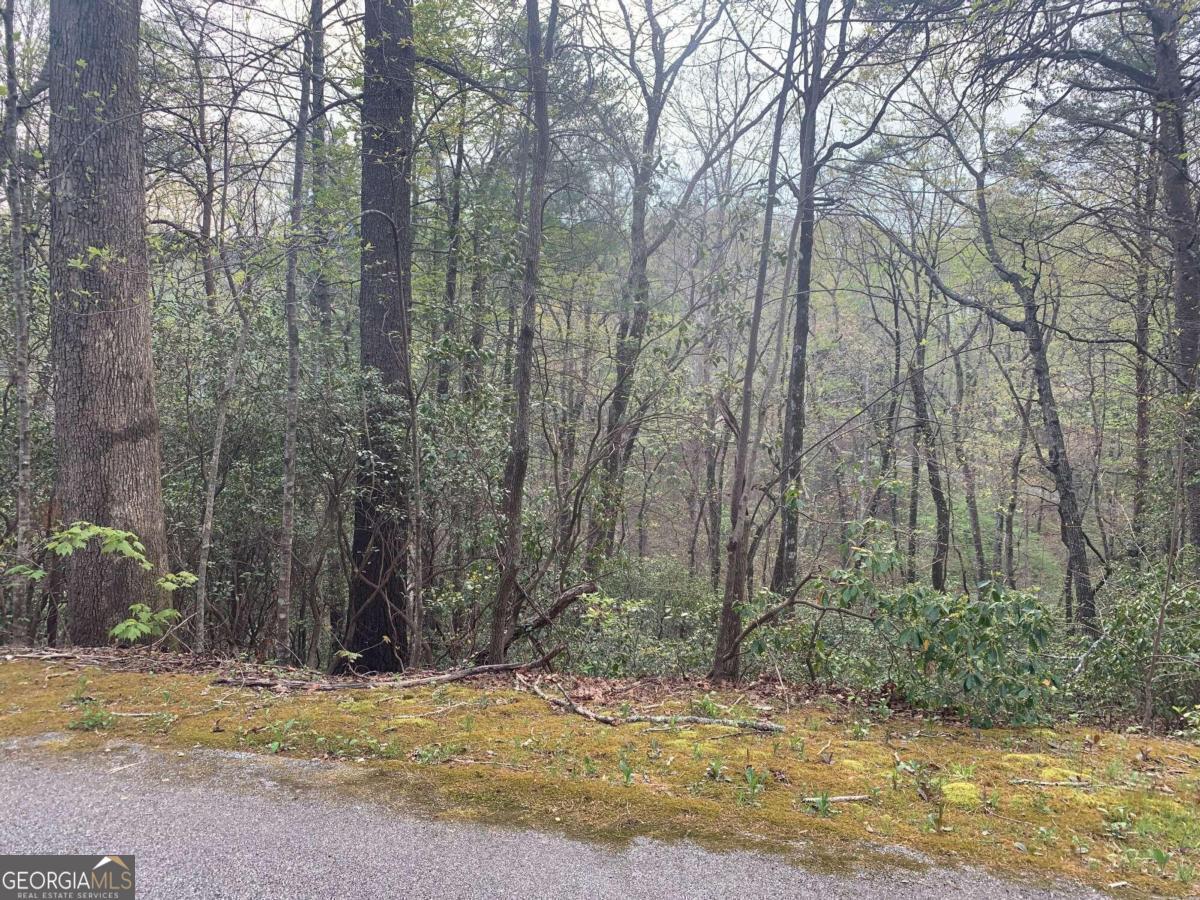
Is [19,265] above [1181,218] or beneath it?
beneath

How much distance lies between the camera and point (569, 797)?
2.69 metres

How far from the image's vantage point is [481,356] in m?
6.24

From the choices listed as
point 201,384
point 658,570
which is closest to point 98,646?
point 201,384

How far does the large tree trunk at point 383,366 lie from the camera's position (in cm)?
689

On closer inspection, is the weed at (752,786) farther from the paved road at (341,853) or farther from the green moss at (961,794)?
the green moss at (961,794)

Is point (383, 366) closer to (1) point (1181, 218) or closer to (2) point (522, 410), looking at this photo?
(2) point (522, 410)

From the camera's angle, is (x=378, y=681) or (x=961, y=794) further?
(x=378, y=681)

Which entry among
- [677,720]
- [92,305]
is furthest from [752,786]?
[92,305]

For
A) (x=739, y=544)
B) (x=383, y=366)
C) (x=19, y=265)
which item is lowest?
(x=739, y=544)

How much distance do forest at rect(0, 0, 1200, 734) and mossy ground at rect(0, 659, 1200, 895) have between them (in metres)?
0.84

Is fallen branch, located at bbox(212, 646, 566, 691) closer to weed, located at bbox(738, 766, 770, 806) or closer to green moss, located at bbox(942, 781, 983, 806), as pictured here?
weed, located at bbox(738, 766, 770, 806)

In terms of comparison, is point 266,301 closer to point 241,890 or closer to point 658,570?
point 241,890

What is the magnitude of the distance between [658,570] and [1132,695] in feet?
27.1

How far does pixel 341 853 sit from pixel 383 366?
18.4 feet
